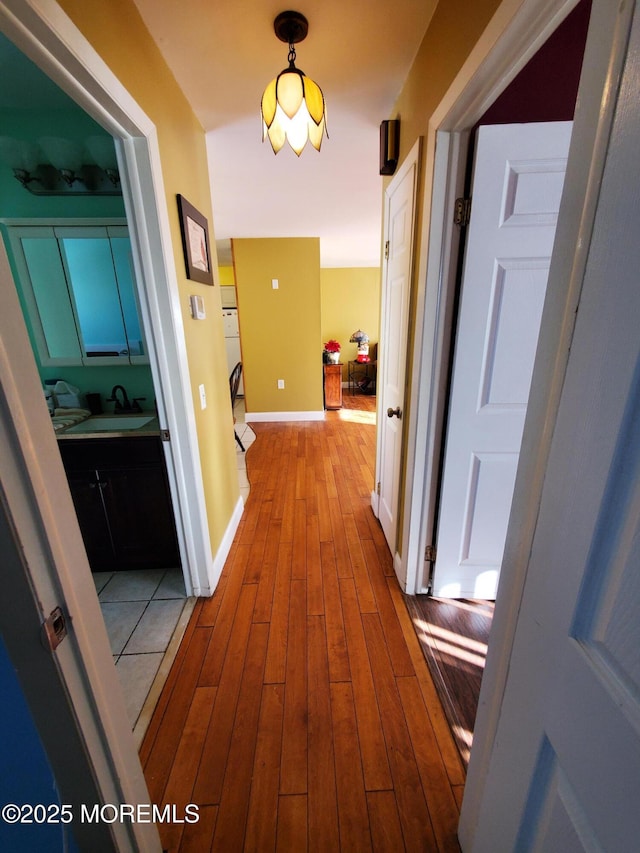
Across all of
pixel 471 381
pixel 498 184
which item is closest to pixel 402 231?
pixel 498 184

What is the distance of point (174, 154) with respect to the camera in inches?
57.7


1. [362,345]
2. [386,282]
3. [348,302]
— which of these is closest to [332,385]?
[362,345]

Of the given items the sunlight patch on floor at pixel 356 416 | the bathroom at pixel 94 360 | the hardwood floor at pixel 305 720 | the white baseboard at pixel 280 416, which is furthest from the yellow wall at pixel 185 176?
the sunlight patch on floor at pixel 356 416

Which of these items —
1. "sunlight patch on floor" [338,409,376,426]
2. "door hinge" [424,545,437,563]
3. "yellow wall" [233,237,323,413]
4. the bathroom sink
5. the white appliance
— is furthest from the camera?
the white appliance

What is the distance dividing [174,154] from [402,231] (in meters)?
1.11

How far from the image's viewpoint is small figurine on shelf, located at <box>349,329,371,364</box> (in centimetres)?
652

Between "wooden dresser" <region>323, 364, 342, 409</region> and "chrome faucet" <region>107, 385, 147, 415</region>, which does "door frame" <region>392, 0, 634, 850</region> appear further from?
"wooden dresser" <region>323, 364, 342, 409</region>

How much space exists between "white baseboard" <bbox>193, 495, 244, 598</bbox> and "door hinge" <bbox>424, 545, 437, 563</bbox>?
1145 mm

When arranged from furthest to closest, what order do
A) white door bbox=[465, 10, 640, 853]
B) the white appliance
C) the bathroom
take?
the white appliance
the bathroom
white door bbox=[465, 10, 640, 853]

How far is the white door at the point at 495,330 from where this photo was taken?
46.1 inches

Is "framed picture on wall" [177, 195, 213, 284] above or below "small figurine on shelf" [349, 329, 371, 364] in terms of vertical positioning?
above

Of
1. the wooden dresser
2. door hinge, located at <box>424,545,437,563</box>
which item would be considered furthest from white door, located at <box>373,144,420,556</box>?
the wooden dresser

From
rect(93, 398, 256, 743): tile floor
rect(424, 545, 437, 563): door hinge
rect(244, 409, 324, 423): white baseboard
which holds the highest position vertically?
rect(424, 545, 437, 563): door hinge

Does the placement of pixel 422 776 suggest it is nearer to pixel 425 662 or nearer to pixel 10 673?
pixel 425 662
